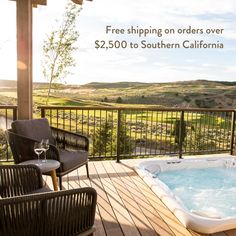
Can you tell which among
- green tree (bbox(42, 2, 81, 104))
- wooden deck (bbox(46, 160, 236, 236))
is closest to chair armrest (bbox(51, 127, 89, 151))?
wooden deck (bbox(46, 160, 236, 236))

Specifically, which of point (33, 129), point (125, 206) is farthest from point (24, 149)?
point (125, 206)

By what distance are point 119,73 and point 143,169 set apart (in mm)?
8773

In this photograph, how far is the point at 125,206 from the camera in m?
2.91

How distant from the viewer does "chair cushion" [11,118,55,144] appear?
11.1 ft

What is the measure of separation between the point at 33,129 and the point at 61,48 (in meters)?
4.81

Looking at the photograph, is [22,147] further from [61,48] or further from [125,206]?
[61,48]

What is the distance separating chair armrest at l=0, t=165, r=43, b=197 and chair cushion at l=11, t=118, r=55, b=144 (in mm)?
1267

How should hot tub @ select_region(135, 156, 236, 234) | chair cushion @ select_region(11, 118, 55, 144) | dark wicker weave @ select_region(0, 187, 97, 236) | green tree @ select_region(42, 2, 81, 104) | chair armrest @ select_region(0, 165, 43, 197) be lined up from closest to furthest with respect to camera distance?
dark wicker weave @ select_region(0, 187, 97, 236) < chair armrest @ select_region(0, 165, 43, 197) < hot tub @ select_region(135, 156, 236, 234) < chair cushion @ select_region(11, 118, 55, 144) < green tree @ select_region(42, 2, 81, 104)

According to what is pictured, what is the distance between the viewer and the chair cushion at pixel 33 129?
3.37 m

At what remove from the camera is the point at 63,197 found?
163 cm

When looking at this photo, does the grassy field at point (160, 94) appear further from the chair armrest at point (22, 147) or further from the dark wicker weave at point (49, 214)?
the dark wicker weave at point (49, 214)

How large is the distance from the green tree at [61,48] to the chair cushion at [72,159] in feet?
16.0

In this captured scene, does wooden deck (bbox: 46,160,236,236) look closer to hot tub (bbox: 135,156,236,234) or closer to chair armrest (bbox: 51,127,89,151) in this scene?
hot tub (bbox: 135,156,236,234)

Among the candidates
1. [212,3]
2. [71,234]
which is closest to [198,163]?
[71,234]
